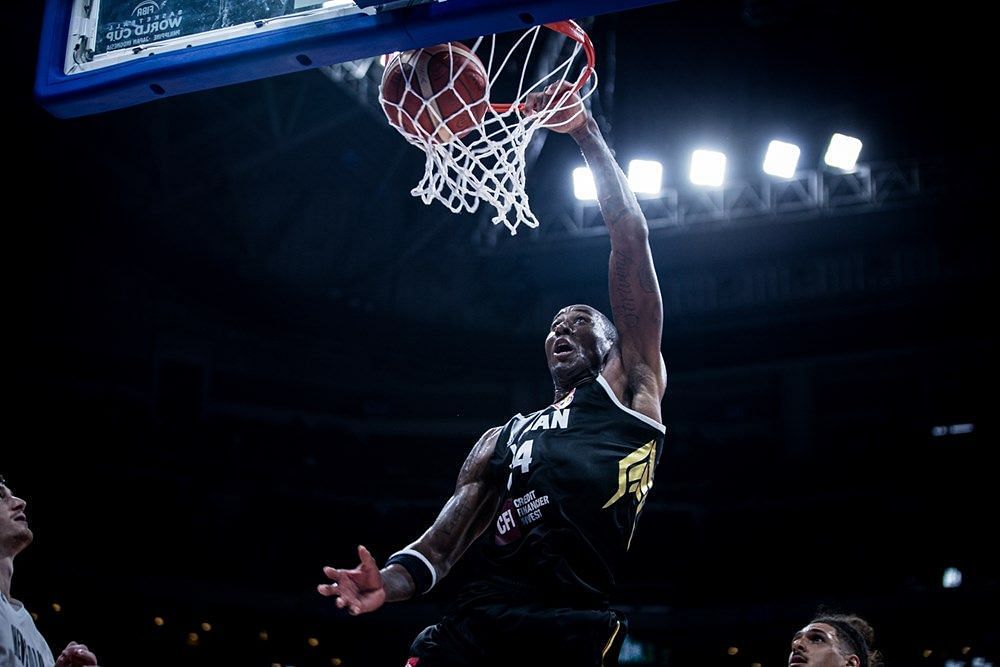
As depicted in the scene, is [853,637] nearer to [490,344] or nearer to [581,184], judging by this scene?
[581,184]

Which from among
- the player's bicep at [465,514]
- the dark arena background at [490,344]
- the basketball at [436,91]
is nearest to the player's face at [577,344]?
the player's bicep at [465,514]

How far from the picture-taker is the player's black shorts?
2.84m

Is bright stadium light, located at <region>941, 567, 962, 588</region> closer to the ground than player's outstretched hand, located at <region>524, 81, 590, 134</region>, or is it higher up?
closer to the ground

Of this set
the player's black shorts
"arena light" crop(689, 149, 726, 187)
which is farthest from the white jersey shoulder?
"arena light" crop(689, 149, 726, 187)

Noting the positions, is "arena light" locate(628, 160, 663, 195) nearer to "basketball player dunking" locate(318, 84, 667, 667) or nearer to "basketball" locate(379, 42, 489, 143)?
"basketball" locate(379, 42, 489, 143)

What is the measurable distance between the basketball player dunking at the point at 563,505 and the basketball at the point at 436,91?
1.58 feet

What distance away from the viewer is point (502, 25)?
9.89 feet

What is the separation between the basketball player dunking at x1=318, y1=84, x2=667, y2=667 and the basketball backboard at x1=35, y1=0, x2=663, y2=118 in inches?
30.5

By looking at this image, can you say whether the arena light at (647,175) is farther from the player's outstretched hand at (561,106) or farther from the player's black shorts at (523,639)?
the player's black shorts at (523,639)

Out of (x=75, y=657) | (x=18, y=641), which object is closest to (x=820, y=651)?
(x=75, y=657)

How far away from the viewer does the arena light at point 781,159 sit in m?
11.6

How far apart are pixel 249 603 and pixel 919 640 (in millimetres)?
7894

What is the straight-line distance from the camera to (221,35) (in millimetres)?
3246

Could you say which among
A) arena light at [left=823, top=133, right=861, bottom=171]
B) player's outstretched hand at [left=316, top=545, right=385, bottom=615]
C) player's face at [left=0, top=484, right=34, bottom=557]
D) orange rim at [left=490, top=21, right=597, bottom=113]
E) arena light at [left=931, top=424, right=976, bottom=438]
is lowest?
player's outstretched hand at [left=316, top=545, right=385, bottom=615]
